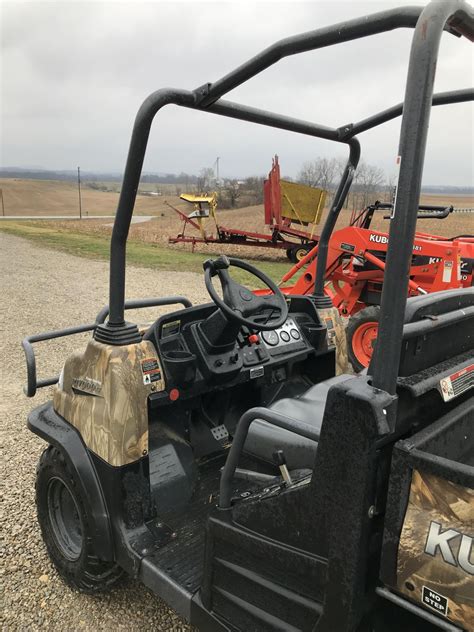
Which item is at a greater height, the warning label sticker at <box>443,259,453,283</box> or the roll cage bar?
the roll cage bar

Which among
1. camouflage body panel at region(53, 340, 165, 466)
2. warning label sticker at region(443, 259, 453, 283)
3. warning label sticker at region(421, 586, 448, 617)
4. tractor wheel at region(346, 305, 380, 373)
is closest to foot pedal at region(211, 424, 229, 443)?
camouflage body panel at region(53, 340, 165, 466)

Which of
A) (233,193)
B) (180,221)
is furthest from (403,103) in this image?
(233,193)

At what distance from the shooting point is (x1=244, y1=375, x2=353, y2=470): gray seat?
2.04m

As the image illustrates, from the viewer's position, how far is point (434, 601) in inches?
52.1

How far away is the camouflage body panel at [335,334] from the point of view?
135 inches

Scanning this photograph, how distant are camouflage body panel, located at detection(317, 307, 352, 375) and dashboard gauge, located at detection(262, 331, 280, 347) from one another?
0.38 metres

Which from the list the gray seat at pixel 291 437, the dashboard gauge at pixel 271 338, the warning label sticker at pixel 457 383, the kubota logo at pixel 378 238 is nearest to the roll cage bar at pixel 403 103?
the warning label sticker at pixel 457 383

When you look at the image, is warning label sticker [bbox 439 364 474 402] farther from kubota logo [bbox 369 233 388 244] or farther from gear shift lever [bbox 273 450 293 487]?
kubota logo [bbox 369 233 388 244]

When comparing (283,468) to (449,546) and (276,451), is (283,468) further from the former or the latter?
(449,546)

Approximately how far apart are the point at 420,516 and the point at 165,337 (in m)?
1.66

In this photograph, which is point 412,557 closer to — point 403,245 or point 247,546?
point 247,546

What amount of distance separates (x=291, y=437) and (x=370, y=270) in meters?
4.79

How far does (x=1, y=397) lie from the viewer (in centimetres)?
505

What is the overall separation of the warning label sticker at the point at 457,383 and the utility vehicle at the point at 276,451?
0.04 ft
